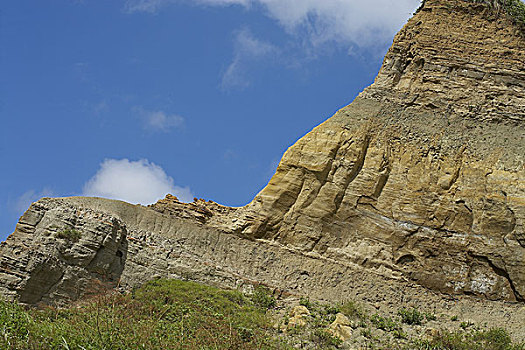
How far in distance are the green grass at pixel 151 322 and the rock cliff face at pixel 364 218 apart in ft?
6.35

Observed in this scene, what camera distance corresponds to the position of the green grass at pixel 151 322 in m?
16.2

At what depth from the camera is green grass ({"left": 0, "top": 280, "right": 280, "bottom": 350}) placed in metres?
16.2

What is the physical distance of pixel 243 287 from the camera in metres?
27.3

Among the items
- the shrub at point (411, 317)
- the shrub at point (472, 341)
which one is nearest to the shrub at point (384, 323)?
the shrub at point (411, 317)

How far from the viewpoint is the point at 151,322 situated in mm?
20344

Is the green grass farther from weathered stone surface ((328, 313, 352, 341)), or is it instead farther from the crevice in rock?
the crevice in rock

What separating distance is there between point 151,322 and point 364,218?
12923 mm

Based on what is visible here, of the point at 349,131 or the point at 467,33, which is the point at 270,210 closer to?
the point at 349,131

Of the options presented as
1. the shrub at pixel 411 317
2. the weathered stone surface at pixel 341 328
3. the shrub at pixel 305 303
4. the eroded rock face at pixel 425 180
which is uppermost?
the eroded rock face at pixel 425 180

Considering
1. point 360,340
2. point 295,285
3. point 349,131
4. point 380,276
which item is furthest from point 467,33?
point 360,340

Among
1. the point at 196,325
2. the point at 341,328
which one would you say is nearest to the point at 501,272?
the point at 341,328

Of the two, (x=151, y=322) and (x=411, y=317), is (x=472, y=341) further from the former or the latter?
(x=151, y=322)

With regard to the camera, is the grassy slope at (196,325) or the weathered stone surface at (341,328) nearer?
the grassy slope at (196,325)

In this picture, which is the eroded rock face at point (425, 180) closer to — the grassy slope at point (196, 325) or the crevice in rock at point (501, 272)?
the crevice in rock at point (501, 272)
